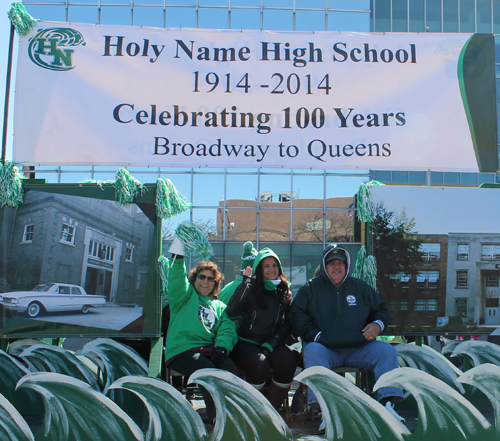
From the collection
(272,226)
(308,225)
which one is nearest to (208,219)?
(272,226)

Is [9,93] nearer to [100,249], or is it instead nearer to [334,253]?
[100,249]

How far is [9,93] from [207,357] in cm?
253

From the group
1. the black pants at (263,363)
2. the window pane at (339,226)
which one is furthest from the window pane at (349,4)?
the black pants at (263,363)

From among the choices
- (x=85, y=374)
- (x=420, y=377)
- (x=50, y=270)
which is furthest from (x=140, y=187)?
(x=420, y=377)

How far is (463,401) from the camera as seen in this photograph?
2914 mm

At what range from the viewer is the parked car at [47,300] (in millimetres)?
3324

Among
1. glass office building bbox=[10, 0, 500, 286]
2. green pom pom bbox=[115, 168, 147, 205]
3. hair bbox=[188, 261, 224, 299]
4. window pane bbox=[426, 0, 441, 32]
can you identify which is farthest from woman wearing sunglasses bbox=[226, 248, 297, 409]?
window pane bbox=[426, 0, 441, 32]

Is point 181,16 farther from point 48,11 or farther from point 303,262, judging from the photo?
point 303,262

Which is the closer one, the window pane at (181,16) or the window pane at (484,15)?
the window pane at (181,16)

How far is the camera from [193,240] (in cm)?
320

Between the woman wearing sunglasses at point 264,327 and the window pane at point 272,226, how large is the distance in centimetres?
996

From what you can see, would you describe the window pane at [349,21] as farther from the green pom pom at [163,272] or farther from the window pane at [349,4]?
the green pom pom at [163,272]

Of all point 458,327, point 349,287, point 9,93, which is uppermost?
point 9,93

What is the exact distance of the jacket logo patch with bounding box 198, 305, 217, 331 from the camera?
3.40 m
